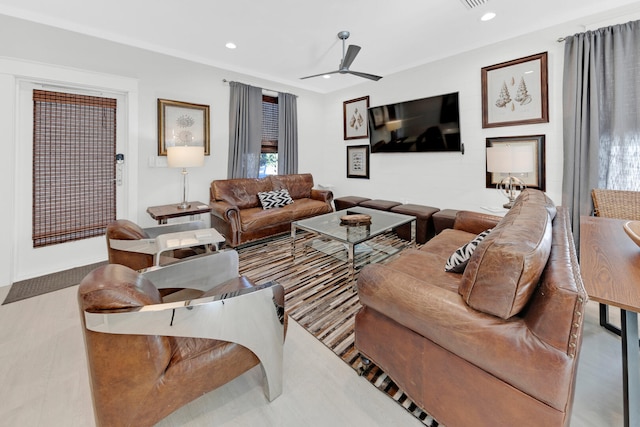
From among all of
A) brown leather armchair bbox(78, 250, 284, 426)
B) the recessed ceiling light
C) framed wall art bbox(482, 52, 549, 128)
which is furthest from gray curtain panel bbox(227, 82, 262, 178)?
brown leather armchair bbox(78, 250, 284, 426)

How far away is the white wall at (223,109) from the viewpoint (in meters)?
2.82

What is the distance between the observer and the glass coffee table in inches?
108

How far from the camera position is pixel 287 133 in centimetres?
527

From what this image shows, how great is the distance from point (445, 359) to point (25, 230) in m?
4.16

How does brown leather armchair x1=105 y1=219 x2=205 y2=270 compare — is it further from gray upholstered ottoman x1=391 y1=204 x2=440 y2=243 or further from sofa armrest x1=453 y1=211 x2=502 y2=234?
gray upholstered ottoman x1=391 y1=204 x2=440 y2=243

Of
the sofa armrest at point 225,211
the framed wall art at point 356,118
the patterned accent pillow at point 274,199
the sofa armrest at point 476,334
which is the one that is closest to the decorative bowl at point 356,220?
the sofa armrest at point 225,211

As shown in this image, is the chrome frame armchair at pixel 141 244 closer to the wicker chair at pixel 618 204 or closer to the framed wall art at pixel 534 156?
the wicker chair at pixel 618 204

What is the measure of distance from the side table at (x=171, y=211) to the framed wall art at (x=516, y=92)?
407cm

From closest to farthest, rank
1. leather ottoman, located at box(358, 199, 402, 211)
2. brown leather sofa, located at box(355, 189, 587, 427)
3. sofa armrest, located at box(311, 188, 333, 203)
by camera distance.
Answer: brown leather sofa, located at box(355, 189, 587, 427), leather ottoman, located at box(358, 199, 402, 211), sofa armrest, located at box(311, 188, 333, 203)

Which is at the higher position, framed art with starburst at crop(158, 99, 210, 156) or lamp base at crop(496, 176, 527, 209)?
framed art with starburst at crop(158, 99, 210, 156)

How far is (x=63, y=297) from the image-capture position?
251 cm

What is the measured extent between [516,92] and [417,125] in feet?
4.35

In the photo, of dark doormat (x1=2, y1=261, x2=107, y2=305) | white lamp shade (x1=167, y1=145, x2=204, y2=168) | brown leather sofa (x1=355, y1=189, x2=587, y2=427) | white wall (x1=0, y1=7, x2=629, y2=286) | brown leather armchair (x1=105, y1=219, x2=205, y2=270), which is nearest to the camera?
brown leather sofa (x1=355, y1=189, x2=587, y2=427)

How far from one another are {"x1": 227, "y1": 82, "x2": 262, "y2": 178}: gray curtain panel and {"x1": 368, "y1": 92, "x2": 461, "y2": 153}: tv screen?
2.05 metres
